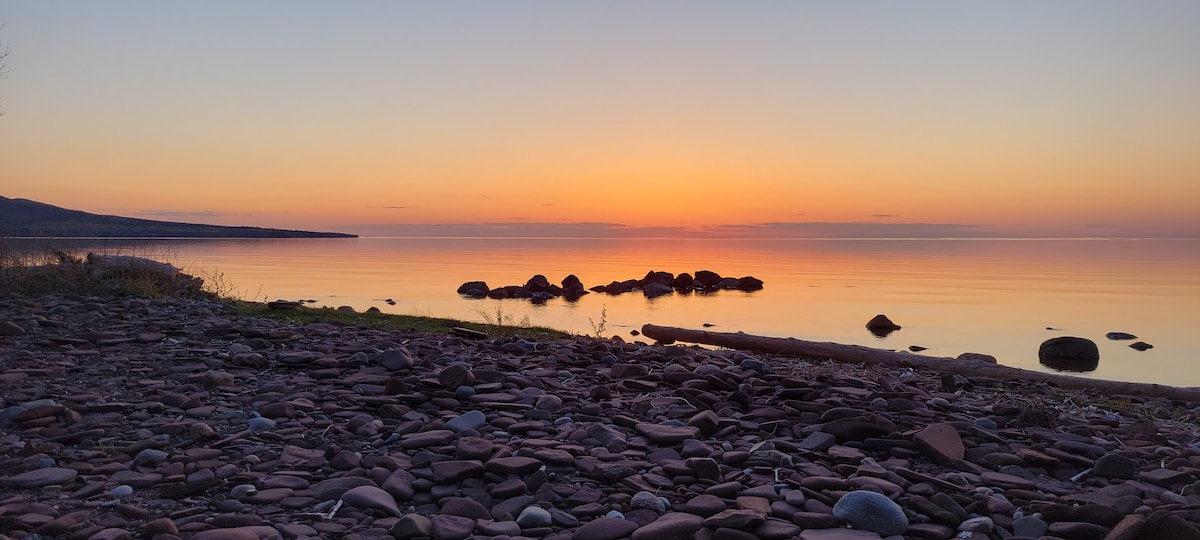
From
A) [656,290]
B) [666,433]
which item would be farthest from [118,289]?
[656,290]

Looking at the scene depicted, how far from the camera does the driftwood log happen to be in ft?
31.3

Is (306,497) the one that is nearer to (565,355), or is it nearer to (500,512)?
(500,512)

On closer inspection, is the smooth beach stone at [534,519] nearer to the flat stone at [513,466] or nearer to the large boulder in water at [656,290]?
the flat stone at [513,466]

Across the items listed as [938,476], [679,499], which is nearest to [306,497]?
[679,499]

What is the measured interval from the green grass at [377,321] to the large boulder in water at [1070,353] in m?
11.0

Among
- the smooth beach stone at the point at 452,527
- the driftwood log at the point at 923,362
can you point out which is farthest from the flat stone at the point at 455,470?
the driftwood log at the point at 923,362

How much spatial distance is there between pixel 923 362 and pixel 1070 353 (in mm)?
7492

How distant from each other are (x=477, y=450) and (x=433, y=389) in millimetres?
1777

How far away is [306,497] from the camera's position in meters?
3.94

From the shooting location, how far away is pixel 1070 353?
645 inches

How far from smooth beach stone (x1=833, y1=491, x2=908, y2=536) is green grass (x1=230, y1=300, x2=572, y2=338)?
8.72 meters

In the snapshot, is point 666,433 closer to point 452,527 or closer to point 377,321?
point 452,527

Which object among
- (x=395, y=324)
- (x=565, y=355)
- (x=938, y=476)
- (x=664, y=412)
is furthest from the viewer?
(x=395, y=324)

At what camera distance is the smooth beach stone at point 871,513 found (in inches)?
145
